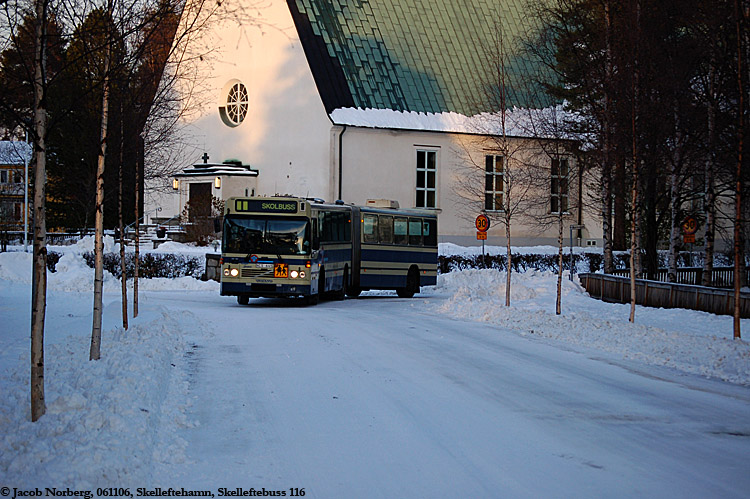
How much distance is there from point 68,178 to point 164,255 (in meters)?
23.7

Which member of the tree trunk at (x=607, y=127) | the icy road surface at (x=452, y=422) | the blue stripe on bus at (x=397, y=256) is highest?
the tree trunk at (x=607, y=127)

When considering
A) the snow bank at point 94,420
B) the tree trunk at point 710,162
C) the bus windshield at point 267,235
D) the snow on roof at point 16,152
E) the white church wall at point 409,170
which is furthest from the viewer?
the white church wall at point 409,170

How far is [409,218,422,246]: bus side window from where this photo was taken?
32.9 metres

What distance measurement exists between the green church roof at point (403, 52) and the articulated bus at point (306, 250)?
14.9 meters

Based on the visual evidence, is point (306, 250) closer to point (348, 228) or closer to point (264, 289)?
point (264, 289)

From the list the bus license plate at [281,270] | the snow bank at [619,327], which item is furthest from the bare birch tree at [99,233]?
the bus license plate at [281,270]

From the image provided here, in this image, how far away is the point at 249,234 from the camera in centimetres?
2562

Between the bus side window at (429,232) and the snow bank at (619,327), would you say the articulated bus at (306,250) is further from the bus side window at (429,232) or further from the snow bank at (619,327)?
the snow bank at (619,327)

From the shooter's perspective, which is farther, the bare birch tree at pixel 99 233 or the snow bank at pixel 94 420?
the bare birch tree at pixel 99 233

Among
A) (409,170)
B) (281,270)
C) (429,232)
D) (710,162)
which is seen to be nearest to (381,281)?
(429,232)

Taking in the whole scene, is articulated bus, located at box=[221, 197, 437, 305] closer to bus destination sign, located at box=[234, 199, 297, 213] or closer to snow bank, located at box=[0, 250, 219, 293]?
bus destination sign, located at box=[234, 199, 297, 213]

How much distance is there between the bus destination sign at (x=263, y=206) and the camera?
2577cm

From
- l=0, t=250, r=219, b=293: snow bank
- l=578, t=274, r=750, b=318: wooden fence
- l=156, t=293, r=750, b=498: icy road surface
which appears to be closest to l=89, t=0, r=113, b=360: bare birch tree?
l=156, t=293, r=750, b=498: icy road surface

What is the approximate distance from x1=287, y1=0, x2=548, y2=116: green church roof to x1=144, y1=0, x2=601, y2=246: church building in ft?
0.25
